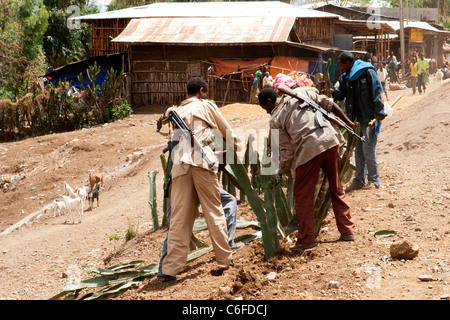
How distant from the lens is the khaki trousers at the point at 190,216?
15.5 ft

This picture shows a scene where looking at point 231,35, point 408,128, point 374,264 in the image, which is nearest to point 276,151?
point 374,264

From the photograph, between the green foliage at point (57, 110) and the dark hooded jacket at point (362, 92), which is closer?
the dark hooded jacket at point (362, 92)

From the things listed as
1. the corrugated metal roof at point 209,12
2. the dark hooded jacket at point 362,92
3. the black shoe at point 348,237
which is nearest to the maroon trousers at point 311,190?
the black shoe at point 348,237

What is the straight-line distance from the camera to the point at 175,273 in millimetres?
4793

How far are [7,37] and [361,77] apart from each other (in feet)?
64.9

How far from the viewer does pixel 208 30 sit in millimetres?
22438

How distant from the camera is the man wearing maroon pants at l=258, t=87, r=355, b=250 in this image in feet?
15.5

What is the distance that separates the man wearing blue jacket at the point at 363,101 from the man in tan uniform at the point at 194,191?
217 centimetres

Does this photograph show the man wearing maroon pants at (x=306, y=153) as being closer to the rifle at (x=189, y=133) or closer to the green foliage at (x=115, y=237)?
the rifle at (x=189, y=133)

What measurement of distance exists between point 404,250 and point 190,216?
1.70 meters

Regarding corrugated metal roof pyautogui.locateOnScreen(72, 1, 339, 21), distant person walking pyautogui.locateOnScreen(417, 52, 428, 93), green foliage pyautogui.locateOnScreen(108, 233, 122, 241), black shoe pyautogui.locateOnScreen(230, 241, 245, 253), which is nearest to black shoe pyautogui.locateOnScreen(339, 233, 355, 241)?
black shoe pyautogui.locateOnScreen(230, 241, 245, 253)

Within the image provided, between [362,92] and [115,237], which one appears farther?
[115,237]

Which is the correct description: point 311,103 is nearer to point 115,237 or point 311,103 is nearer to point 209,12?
point 115,237

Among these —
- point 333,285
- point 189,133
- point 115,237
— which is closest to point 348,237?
point 333,285
